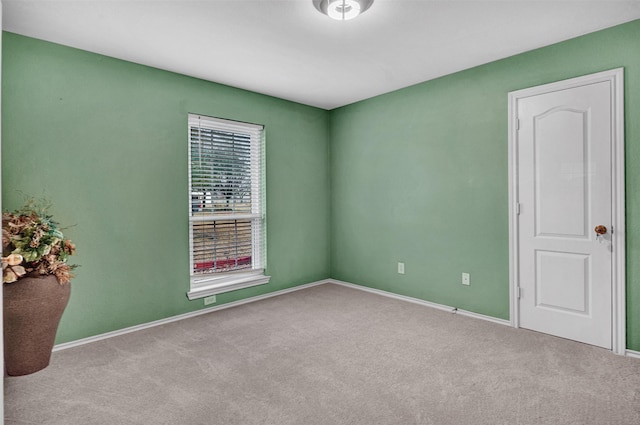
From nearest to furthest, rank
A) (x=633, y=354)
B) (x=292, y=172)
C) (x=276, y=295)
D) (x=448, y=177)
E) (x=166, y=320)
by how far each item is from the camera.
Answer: (x=633, y=354)
(x=166, y=320)
(x=448, y=177)
(x=276, y=295)
(x=292, y=172)

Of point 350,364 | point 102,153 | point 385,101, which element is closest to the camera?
point 350,364

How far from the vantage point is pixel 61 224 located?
9.53 feet

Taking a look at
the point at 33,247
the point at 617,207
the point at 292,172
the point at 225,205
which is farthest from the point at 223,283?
the point at 617,207

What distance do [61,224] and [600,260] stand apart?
4.35 m

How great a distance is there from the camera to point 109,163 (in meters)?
3.15

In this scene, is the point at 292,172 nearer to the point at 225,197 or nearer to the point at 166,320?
the point at 225,197

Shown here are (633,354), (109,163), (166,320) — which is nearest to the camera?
(633,354)

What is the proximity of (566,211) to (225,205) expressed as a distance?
10.9ft

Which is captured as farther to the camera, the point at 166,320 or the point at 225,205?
the point at 225,205

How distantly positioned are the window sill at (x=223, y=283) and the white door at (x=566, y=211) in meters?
2.80

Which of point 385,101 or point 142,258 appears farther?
point 385,101

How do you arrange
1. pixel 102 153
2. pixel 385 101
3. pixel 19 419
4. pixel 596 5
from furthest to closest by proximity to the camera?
pixel 385 101
pixel 102 153
pixel 596 5
pixel 19 419

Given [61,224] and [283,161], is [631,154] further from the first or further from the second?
[61,224]

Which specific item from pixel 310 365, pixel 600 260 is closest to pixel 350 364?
pixel 310 365
